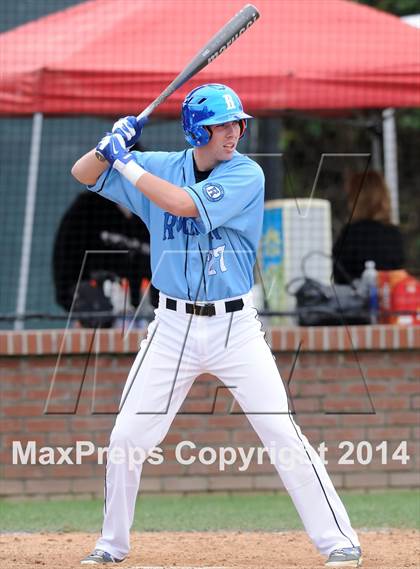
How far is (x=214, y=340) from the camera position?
5066 mm

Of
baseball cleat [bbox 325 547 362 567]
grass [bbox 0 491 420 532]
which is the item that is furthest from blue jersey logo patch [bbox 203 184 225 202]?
grass [bbox 0 491 420 532]

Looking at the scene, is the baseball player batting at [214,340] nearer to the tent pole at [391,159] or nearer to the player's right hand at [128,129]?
the player's right hand at [128,129]

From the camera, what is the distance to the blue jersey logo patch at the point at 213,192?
493cm

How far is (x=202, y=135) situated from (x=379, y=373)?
10.0 ft

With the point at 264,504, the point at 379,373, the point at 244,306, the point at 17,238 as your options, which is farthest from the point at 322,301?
the point at 17,238

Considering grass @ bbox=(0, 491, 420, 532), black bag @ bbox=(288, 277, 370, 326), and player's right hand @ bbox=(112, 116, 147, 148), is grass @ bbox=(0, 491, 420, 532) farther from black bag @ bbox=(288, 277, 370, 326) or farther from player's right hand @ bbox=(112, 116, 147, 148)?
player's right hand @ bbox=(112, 116, 147, 148)

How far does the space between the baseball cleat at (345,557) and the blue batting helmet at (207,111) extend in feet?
5.63

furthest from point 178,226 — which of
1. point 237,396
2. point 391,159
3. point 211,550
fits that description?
point 391,159

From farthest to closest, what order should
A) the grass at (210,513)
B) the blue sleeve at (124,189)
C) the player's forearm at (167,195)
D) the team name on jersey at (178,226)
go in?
the grass at (210,513)
the blue sleeve at (124,189)
the team name on jersey at (178,226)
the player's forearm at (167,195)

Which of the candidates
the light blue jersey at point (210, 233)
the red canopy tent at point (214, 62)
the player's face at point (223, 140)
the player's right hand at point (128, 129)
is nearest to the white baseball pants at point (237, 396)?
the light blue jersey at point (210, 233)

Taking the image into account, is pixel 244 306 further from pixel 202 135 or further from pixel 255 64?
pixel 255 64

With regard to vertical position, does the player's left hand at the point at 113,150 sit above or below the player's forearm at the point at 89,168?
above

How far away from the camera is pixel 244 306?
5.11 m

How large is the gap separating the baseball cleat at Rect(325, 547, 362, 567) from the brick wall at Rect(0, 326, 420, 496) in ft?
8.34
